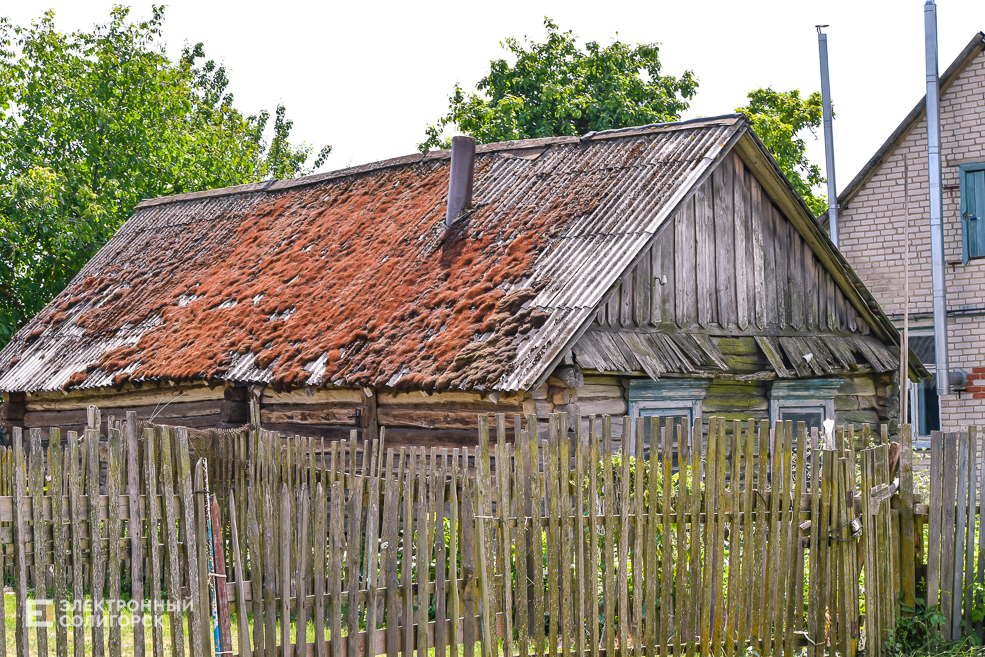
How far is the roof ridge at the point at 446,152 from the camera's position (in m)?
11.6

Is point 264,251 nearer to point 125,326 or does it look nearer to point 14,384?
point 125,326

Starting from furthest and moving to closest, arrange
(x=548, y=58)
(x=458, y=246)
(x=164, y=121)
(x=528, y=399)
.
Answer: (x=548, y=58), (x=164, y=121), (x=458, y=246), (x=528, y=399)

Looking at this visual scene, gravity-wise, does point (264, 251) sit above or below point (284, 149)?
below

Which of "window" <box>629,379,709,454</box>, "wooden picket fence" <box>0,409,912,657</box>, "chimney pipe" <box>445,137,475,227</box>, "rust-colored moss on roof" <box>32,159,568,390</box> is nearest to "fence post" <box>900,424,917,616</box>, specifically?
"wooden picket fence" <box>0,409,912,657</box>

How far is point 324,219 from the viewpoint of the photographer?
47.7ft

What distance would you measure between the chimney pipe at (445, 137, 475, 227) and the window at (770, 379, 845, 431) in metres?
4.35

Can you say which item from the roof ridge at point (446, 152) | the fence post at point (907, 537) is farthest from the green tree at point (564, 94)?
the fence post at point (907, 537)

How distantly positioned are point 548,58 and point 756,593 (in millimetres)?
24674

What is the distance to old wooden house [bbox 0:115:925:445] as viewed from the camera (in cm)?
976

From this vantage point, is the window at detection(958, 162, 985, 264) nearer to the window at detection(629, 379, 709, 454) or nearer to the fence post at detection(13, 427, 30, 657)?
the window at detection(629, 379, 709, 454)

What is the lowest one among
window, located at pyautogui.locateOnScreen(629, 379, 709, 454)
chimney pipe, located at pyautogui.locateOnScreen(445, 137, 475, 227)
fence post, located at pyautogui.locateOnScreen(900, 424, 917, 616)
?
fence post, located at pyautogui.locateOnScreen(900, 424, 917, 616)

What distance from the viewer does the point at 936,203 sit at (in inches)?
539

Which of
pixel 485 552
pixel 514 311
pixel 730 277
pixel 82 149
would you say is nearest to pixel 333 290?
pixel 514 311

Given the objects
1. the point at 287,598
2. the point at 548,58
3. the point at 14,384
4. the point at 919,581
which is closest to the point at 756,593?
the point at 919,581
